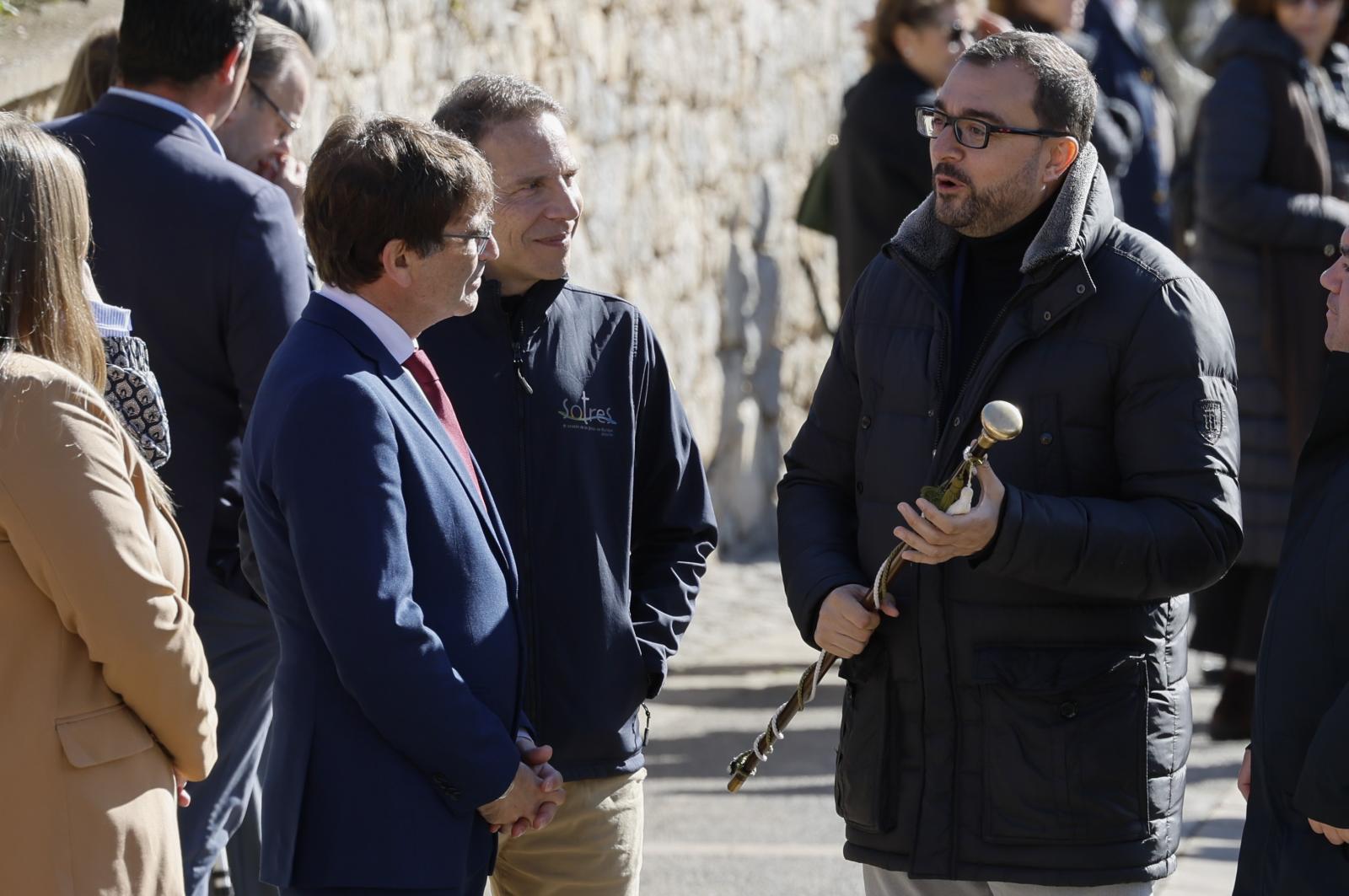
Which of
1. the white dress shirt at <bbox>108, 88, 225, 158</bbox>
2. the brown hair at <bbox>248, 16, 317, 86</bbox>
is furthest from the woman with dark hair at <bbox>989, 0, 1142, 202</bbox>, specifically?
the white dress shirt at <bbox>108, 88, 225, 158</bbox>

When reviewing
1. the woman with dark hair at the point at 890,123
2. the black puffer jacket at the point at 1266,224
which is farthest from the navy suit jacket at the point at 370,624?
the black puffer jacket at the point at 1266,224

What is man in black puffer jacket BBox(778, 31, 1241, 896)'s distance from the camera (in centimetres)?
303

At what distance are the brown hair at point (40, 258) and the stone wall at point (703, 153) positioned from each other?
4.52 meters

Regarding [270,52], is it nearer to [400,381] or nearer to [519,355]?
[519,355]

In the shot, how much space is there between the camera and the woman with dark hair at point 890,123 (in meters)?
5.98

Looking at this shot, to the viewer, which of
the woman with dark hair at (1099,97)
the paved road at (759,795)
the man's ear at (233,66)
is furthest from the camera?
the woman with dark hair at (1099,97)

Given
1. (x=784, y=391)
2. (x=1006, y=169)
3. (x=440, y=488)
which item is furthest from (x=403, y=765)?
(x=784, y=391)

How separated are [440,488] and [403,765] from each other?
1.30ft

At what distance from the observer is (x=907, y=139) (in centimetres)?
595

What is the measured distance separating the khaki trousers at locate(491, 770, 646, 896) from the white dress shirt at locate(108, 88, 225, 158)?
1553 mm

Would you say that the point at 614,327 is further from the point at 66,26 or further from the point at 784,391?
the point at 784,391

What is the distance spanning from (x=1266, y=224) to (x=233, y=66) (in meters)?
3.59

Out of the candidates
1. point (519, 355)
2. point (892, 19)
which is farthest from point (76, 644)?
point (892, 19)

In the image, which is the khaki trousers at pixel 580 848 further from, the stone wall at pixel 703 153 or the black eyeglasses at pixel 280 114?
the stone wall at pixel 703 153
